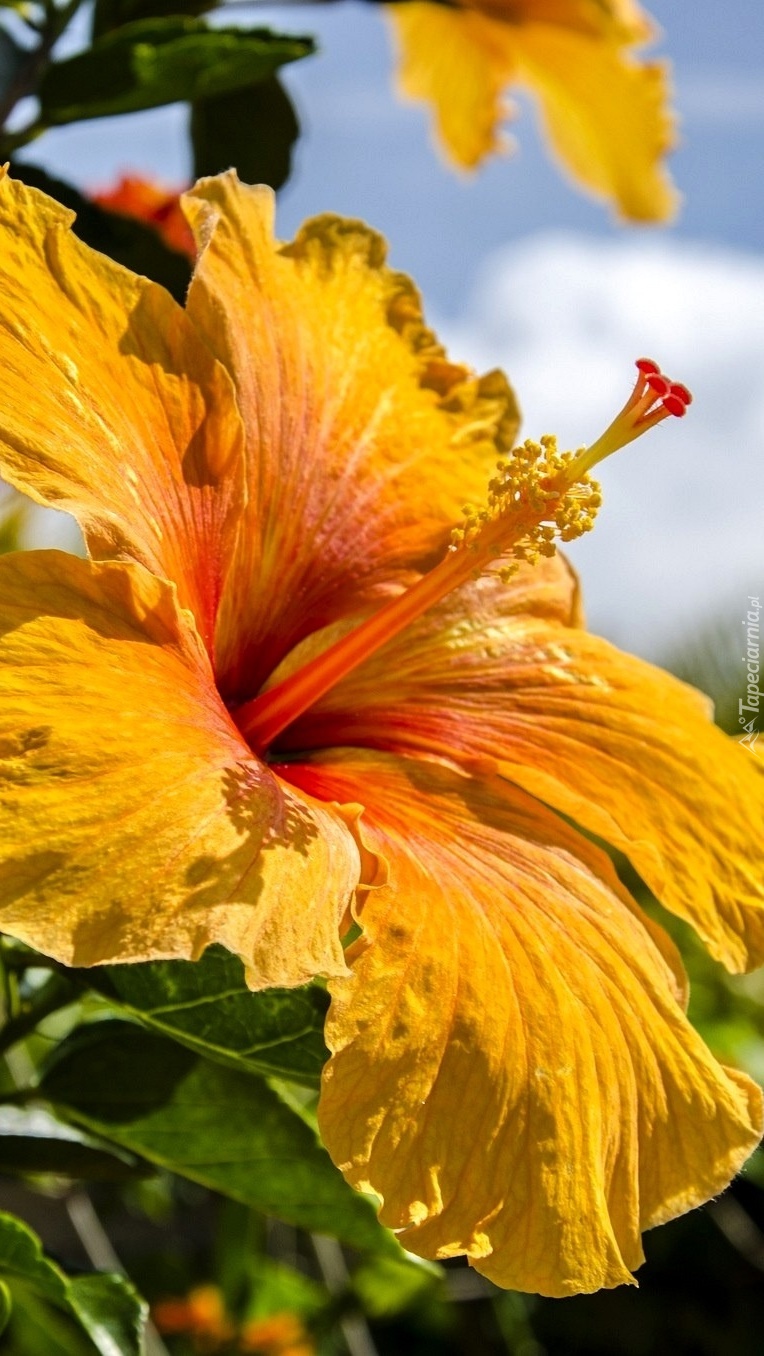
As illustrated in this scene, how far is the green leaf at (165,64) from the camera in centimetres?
123

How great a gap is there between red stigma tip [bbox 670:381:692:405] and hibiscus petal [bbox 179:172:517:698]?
0.23 metres

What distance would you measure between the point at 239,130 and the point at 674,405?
65 cm

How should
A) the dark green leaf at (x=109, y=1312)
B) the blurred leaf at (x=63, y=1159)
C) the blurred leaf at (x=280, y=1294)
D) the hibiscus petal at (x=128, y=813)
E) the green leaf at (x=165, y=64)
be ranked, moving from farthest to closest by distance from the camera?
1. the blurred leaf at (x=280, y=1294)
2. the green leaf at (x=165, y=64)
3. the blurred leaf at (x=63, y=1159)
4. the dark green leaf at (x=109, y=1312)
5. the hibiscus petal at (x=128, y=813)

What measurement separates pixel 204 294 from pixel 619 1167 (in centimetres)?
66

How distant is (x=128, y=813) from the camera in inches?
30.7

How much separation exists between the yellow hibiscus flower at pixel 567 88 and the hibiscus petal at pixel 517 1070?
4.46 feet

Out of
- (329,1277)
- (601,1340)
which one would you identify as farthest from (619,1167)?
(601,1340)

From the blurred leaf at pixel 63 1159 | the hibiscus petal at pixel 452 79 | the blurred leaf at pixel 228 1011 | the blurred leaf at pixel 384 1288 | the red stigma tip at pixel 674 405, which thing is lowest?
the blurred leaf at pixel 384 1288

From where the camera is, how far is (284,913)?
0.79 m

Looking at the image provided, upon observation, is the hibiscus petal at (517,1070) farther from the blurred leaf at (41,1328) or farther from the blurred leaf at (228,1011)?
the blurred leaf at (41,1328)

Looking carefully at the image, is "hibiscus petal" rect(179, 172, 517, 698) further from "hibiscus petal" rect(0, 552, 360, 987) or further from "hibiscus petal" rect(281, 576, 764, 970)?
"hibiscus petal" rect(0, 552, 360, 987)

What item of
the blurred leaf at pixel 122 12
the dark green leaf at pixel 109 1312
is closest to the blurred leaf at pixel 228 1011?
the dark green leaf at pixel 109 1312

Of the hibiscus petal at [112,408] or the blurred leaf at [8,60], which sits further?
the blurred leaf at [8,60]

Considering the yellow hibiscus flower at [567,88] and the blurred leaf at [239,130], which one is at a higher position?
the yellow hibiscus flower at [567,88]
